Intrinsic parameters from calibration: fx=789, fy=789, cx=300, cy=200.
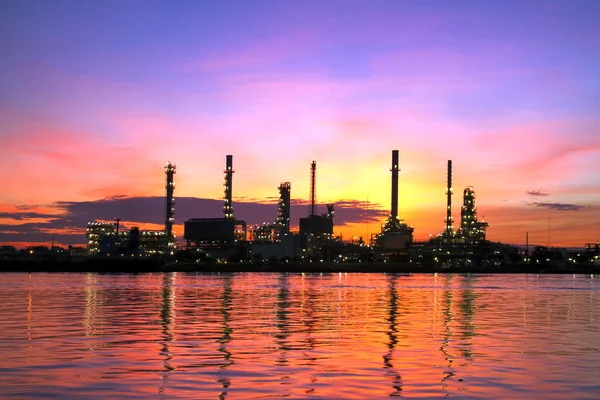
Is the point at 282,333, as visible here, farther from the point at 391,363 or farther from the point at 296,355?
the point at 391,363

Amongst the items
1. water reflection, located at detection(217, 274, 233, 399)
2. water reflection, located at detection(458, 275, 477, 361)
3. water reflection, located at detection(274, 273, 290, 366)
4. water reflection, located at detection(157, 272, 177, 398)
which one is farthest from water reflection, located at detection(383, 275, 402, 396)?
water reflection, located at detection(157, 272, 177, 398)

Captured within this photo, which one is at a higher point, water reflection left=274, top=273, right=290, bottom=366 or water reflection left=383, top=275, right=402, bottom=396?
water reflection left=383, top=275, right=402, bottom=396

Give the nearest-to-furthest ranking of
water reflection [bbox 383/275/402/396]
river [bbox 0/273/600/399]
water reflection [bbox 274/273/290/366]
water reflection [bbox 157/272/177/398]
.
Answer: river [bbox 0/273/600/399]
water reflection [bbox 383/275/402/396]
water reflection [bbox 157/272/177/398]
water reflection [bbox 274/273/290/366]

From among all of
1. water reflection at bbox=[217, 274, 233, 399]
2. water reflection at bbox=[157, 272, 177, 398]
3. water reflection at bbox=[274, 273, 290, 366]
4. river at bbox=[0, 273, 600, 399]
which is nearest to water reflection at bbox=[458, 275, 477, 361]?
river at bbox=[0, 273, 600, 399]

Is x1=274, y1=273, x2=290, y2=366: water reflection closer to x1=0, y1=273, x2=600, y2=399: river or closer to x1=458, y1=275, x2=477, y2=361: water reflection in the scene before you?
x1=0, y1=273, x2=600, y2=399: river

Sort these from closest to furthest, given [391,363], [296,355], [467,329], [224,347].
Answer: [391,363]
[296,355]
[224,347]
[467,329]

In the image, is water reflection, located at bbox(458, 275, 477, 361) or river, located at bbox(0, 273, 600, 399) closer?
river, located at bbox(0, 273, 600, 399)

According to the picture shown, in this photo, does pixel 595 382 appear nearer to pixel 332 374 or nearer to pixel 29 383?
pixel 332 374

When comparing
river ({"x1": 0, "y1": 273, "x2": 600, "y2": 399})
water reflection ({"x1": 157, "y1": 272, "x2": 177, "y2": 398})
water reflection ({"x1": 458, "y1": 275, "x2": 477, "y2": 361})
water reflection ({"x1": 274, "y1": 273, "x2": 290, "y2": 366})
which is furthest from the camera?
water reflection ({"x1": 458, "y1": 275, "x2": 477, "y2": 361})

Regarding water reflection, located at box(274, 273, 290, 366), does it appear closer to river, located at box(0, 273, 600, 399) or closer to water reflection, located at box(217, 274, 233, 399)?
river, located at box(0, 273, 600, 399)

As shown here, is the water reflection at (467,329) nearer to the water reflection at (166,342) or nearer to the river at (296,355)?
the river at (296,355)

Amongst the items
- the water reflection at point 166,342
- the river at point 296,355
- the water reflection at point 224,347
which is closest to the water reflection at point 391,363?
the river at point 296,355

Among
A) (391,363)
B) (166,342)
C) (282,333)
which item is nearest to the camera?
(391,363)

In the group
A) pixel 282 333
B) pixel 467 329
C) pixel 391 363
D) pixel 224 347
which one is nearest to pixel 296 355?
pixel 224 347
